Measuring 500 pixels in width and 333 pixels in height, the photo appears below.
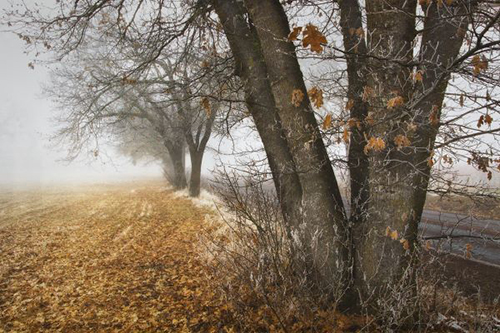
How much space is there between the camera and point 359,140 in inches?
145

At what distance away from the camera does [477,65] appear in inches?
101

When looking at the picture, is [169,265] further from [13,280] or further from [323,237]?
[323,237]

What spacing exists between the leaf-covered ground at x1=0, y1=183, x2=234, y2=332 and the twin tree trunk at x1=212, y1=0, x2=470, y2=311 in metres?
1.72

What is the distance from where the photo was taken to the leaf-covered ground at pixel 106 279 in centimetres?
408

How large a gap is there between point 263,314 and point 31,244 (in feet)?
26.5

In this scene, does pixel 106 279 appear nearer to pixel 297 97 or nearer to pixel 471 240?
pixel 297 97

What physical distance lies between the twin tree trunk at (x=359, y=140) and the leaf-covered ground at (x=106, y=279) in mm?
1720

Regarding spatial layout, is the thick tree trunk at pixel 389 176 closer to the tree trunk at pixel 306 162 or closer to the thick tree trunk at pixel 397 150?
the thick tree trunk at pixel 397 150

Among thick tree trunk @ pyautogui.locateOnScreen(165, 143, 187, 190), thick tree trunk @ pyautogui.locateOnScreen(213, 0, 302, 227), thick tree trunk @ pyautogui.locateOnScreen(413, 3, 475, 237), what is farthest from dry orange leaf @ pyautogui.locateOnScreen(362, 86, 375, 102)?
thick tree trunk @ pyautogui.locateOnScreen(165, 143, 187, 190)

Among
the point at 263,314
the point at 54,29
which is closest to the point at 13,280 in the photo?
the point at 54,29

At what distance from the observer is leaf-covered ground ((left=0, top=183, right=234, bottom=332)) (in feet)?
13.4

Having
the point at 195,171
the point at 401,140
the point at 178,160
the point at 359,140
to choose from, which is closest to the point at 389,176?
the point at 401,140

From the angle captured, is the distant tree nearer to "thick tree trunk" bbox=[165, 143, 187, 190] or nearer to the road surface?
the road surface

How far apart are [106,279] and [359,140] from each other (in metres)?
5.32
